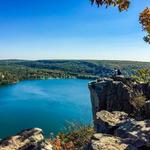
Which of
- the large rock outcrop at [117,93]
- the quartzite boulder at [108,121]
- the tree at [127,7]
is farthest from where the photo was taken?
the large rock outcrop at [117,93]

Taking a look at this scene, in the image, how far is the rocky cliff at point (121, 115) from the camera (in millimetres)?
5938

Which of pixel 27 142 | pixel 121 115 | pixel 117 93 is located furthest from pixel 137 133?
pixel 117 93

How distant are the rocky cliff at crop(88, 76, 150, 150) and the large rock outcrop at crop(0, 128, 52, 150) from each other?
1.02 meters

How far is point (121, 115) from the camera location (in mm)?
9539

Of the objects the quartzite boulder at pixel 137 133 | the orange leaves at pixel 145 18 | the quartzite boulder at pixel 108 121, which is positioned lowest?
the quartzite boulder at pixel 108 121

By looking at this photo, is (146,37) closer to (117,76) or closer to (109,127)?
(109,127)

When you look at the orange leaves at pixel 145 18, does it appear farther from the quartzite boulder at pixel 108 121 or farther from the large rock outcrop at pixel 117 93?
the large rock outcrop at pixel 117 93

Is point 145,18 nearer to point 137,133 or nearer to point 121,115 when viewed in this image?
point 137,133

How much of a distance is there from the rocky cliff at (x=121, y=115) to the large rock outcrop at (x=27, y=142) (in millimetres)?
1020

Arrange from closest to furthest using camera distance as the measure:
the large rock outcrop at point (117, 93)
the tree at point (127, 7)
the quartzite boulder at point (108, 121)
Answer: the tree at point (127, 7) → the quartzite boulder at point (108, 121) → the large rock outcrop at point (117, 93)

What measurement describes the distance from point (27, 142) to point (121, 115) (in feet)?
12.3

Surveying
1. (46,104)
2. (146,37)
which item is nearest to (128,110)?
(146,37)

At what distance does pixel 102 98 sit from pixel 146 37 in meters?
6.99

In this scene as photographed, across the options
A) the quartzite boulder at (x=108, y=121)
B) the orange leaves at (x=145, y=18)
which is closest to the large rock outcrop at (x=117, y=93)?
the quartzite boulder at (x=108, y=121)
